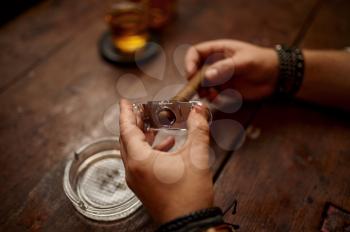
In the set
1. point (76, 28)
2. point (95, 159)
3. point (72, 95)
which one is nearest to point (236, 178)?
point (95, 159)

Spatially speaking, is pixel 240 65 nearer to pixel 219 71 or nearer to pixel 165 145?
pixel 219 71

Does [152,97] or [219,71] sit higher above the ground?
[219,71]

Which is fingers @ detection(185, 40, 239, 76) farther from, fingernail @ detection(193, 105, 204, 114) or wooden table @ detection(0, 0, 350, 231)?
fingernail @ detection(193, 105, 204, 114)

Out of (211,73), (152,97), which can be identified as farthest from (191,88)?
(152,97)

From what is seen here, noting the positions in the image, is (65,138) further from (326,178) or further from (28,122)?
(326,178)

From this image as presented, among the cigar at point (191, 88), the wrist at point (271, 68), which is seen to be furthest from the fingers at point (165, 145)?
the wrist at point (271, 68)
